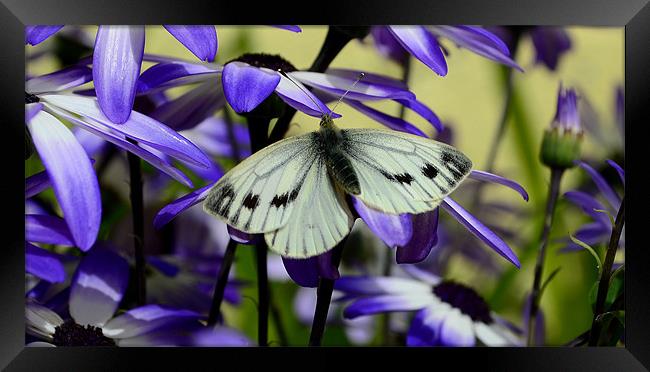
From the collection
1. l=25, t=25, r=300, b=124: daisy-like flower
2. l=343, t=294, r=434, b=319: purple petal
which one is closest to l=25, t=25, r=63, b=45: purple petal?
l=25, t=25, r=300, b=124: daisy-like flower

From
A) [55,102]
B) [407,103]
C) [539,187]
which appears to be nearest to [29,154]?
[55,102]

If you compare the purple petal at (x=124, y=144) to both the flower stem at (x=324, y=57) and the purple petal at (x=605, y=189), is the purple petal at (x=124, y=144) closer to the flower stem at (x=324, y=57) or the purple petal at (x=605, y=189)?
the flower stem at (x=324, y=57)

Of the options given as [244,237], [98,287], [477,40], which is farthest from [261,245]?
[477,40]

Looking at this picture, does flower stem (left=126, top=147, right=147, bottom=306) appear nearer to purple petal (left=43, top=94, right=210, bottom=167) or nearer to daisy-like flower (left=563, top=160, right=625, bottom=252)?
purple petal (left=43, top=94, right=210, bottom=167)

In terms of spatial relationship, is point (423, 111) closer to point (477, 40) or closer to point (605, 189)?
point (477, 40)

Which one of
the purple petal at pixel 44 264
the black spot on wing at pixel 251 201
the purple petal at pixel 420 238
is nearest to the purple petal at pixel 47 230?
the purple petal at pixel 44 264

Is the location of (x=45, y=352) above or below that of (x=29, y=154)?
below
